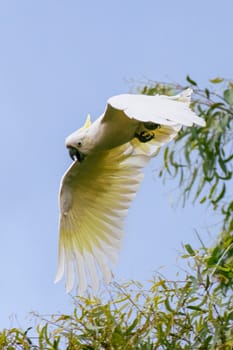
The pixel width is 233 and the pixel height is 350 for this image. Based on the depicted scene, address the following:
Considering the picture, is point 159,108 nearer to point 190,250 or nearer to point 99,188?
point 190,250

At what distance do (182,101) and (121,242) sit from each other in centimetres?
94

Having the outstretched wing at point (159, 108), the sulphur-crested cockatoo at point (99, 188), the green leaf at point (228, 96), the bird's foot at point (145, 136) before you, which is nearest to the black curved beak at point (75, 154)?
the sulphur-crested cockatoo at point (99, 188)

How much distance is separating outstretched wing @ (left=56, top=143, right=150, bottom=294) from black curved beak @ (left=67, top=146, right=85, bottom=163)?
0.06m

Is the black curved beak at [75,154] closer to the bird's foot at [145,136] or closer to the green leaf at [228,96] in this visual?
the bird's foot at [145,136]

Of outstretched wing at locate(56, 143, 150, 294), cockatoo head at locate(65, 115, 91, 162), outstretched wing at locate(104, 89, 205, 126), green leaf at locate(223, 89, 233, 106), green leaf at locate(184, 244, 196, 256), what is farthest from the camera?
outstretched wing at locate(56, 143, 150, 294)

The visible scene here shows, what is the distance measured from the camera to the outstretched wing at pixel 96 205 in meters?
3.85

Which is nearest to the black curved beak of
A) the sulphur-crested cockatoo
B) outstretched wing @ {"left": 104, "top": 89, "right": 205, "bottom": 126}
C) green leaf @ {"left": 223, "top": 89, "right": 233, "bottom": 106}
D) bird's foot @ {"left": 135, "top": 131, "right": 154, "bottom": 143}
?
the sulphur-crested cockatoo

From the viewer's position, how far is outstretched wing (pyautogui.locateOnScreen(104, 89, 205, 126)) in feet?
9.00

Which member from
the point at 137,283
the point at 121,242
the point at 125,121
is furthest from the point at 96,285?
the point at 137,283

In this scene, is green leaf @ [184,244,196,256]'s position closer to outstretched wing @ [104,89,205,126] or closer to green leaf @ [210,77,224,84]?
outstretched wing @ [104,89,205,126]

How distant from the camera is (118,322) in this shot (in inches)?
108

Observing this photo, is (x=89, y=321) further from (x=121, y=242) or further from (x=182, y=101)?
(x=121, y=242)

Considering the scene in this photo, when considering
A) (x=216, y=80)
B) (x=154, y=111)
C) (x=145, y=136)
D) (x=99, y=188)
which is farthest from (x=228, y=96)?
(x=99, y=188)

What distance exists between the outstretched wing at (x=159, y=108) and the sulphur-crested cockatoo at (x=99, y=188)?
0.33 meters
